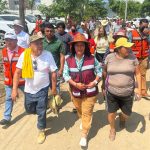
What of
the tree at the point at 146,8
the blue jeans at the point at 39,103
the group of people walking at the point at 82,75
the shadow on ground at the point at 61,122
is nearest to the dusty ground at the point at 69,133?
the shadow on ground at the point at 61,122

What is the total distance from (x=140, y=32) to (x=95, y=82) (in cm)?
307

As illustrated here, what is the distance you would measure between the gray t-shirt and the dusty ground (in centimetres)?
82

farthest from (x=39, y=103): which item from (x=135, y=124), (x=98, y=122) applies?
(x=135, y=124)

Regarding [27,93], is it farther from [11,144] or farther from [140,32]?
[140,32]

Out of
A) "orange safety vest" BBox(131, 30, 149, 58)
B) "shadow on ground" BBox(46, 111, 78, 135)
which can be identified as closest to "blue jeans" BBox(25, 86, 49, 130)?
"shadow on ground" BBox(46, 111, 78, 135)

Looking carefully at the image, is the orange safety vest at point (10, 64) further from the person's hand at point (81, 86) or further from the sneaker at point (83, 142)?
the sneaker at point (83, 142)

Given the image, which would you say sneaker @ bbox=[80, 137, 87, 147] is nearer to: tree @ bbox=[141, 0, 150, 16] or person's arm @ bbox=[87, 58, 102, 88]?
person's arm @ bbox=[87, 58, 102, 88]

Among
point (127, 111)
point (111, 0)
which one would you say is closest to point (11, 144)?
point (127, 111)

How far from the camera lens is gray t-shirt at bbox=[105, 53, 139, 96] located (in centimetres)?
526

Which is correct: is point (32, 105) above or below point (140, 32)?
below

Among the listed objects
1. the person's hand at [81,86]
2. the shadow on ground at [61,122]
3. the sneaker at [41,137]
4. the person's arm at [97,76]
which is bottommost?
the shadow on ground at [61,122]

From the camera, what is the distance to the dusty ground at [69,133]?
5414mm

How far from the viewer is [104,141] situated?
219 inches

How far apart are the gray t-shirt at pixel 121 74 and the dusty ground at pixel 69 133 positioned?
0.82 metres
